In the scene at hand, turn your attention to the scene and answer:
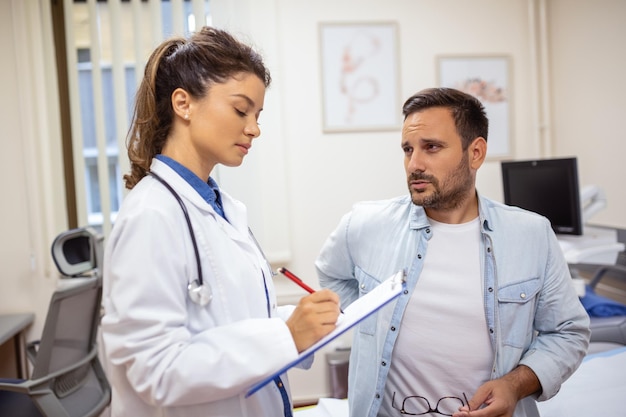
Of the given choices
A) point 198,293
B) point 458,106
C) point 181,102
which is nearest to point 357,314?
point 198,293

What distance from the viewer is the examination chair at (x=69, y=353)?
6.37 ft

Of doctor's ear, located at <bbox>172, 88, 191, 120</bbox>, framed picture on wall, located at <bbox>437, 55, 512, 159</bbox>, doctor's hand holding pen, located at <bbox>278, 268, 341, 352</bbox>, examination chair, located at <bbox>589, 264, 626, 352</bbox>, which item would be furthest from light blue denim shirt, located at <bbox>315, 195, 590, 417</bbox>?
framed picture on wall, located at <bbox>437, 55, 512, 159</bbox>

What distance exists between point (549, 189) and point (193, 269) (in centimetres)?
216

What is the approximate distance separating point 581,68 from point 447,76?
721mm

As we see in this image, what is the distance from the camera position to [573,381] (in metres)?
1.89

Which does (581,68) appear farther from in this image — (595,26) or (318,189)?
(318,189)

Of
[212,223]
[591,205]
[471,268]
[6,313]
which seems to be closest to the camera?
[212,223]

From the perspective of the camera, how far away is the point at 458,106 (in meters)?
1.41

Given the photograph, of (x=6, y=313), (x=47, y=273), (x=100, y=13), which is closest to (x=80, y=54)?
(x=100, y=13)

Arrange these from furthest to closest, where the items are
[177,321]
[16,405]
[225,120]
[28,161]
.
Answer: [28,161] → [16,405] → [225,120] → [177,321]

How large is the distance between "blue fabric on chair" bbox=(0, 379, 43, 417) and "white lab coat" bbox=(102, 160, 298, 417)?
1.31 metres

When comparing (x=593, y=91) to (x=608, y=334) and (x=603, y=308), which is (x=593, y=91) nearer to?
(x=603, y=308)

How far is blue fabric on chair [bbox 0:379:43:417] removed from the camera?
1.97 meters

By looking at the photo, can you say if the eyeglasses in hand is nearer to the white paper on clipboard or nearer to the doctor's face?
the white paper on clipboard
